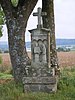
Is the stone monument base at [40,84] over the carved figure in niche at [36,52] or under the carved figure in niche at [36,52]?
under

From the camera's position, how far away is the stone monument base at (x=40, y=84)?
1678 cm

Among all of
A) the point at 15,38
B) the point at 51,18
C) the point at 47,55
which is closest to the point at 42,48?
the point at 47,55

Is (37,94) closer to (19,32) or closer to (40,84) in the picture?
(40,84)

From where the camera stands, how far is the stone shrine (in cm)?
1683

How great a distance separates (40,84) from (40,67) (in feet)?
2.12

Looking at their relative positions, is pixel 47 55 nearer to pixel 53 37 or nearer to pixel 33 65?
pixel 33 65

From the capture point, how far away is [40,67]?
1708cm

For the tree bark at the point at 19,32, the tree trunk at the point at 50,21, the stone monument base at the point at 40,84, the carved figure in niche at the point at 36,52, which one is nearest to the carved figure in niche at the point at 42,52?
the carved figure in niche at the point at 36,52

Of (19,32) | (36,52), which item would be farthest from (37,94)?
(19,32)

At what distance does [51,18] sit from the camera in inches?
771

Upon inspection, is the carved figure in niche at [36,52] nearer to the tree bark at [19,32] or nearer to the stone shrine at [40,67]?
the stone shrine at [40,67]

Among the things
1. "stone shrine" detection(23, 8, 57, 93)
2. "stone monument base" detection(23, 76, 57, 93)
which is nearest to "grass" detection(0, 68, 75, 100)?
"stone monument base" detection(23, 76, 57, 93)

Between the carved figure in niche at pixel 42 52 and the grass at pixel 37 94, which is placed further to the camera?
the carved figure in niche at pixel 42 52

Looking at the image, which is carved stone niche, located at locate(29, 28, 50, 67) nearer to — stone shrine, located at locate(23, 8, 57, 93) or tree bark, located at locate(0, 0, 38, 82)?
stone shrine, located at locate(23, 8, 57, 93)
